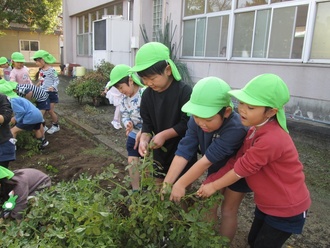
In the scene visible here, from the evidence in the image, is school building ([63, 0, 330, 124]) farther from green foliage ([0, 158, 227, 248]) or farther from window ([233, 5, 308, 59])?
green foliage ([0, 158, 227, 248])

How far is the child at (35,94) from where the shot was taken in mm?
5195

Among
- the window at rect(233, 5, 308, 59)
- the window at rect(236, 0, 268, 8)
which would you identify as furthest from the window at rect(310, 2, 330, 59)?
the window at rect(236, 0, 268, 8)

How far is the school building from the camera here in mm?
5634

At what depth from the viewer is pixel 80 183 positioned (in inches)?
73.0

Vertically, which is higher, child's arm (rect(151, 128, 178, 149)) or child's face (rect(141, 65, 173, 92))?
child's face (rect(141, 65, 173, 92))

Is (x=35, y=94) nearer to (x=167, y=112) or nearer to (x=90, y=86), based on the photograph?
(x=90, y=86)

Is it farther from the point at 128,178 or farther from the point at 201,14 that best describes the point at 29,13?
the point at 128,178

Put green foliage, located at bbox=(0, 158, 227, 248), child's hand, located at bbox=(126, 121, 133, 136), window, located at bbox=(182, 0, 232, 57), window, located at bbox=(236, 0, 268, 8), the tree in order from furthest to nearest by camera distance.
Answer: the tree, window, located at bbox=(182, 0, 232, 57), window, located at bbox=(236, 0, 268, 8), child's hand, located at bbox=(126, 121, 133, 136), green foliage, located at bbox=(0, 158, 227, 248)

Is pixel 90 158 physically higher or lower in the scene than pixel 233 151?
lower

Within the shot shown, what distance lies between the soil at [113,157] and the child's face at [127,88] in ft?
4.24

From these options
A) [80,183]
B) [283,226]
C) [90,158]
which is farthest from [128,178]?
[90,158]

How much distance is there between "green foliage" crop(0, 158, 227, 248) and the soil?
923 mm

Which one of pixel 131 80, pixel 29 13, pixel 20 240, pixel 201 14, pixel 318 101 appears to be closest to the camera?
pixel 20 240

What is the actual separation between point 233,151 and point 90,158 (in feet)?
9.38
